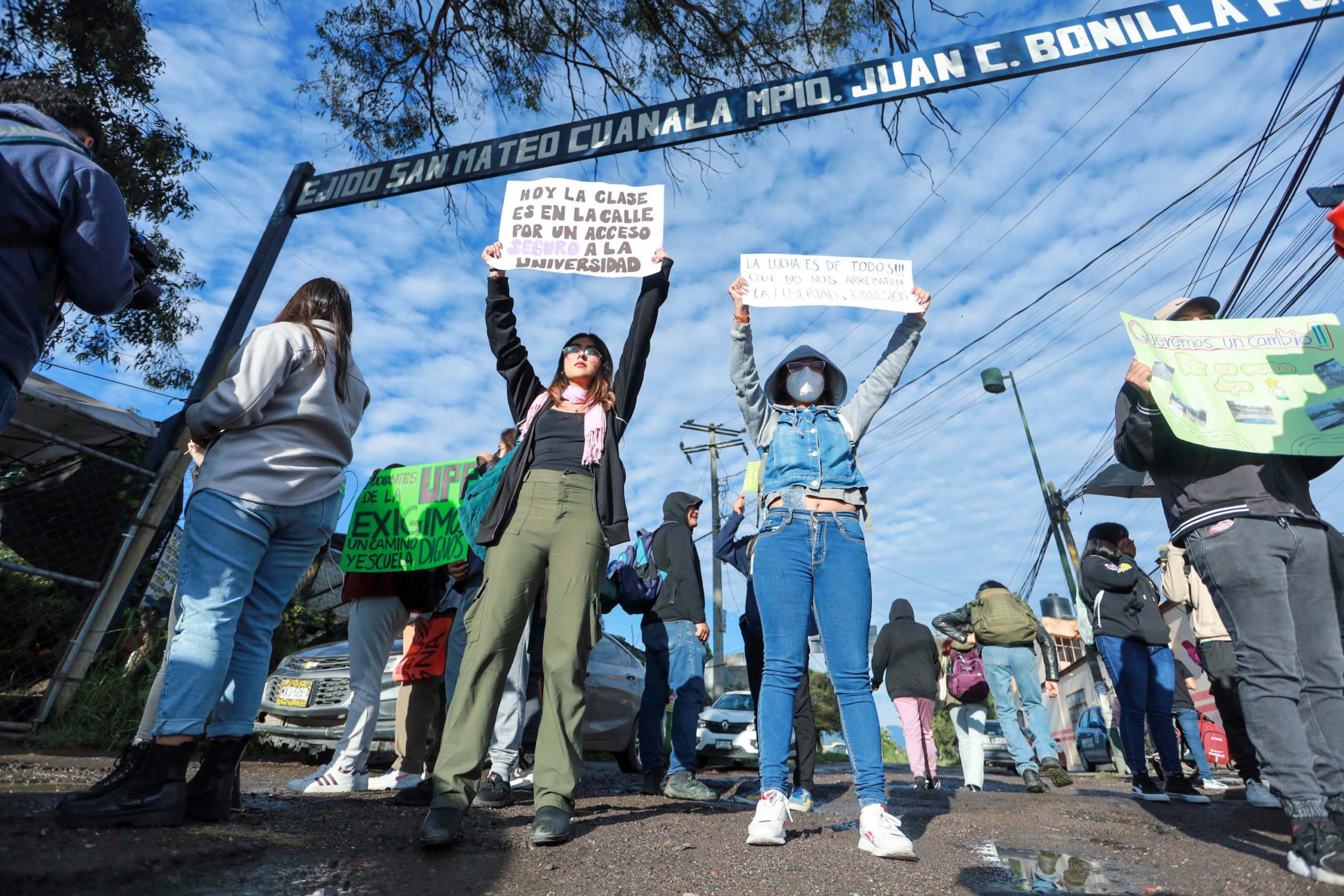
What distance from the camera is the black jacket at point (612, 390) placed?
2.91 meters

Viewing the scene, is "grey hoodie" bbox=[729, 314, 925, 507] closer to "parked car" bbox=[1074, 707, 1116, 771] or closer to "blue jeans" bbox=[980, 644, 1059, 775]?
"blue jeans" bbox=[980, 644, 1059, 775]

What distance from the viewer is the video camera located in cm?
261

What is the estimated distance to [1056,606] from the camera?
1220 inches

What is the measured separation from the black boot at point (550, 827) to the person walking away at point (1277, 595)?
2186 millimetres

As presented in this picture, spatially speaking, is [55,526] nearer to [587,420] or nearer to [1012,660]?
[587,420]

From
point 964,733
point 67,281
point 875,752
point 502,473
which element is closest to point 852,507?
point 875,752

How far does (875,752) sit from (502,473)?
1721 mm

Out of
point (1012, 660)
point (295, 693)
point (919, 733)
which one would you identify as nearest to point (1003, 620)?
point (1012, 660)

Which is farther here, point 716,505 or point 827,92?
point 716,505

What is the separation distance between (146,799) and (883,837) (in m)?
2.27

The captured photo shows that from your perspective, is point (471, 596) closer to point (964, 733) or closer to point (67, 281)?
point (67, 281)

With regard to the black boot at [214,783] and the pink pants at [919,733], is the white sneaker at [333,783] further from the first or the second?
the pink pants at [919,733]

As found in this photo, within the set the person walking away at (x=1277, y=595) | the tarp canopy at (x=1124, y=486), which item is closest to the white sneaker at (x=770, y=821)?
the person walking away at (x=1277, y=595)

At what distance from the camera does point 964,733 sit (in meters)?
6.49
